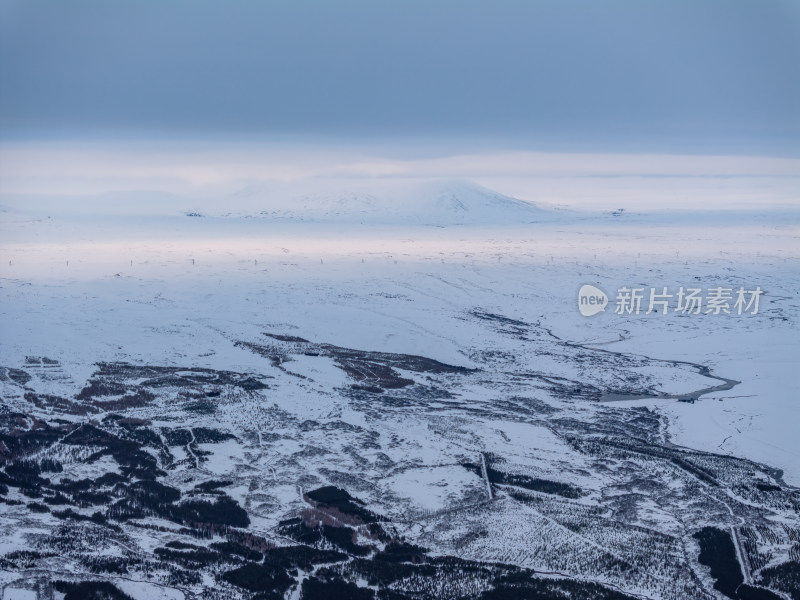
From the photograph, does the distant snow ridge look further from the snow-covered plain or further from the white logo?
the white logo

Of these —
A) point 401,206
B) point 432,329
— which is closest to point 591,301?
point 432,329

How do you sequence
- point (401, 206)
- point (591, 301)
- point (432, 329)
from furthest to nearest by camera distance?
point (401, 206) < point (591, 301) < point (432, 329)

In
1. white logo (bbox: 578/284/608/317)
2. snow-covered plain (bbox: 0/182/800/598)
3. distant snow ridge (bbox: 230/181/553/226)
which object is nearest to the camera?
snow-covered plain (bbox: 0/182/800/598)

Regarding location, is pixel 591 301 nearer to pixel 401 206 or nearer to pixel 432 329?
pixel 432 329

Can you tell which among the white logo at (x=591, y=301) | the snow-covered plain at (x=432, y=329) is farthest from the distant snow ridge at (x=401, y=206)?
the white logo at (x=591, y=301)

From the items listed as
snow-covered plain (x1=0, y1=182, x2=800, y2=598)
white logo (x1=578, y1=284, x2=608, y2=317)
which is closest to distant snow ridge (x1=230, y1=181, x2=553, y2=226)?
snow-covered plain (x1=0, y1=182, x2=800, y2=598)

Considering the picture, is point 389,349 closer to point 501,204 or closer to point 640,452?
point 640,452

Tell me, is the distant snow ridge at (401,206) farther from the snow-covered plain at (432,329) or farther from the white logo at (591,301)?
the white logo at (591,301)
